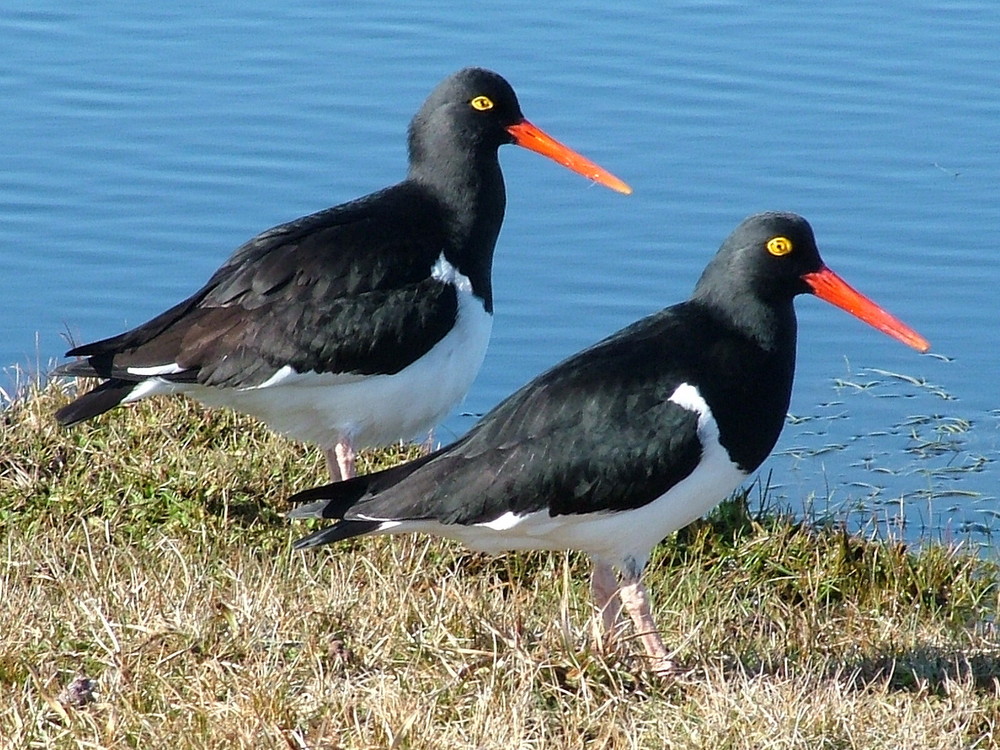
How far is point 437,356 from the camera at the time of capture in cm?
609

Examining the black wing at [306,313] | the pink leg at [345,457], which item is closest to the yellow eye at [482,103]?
the black wing at [306,313]

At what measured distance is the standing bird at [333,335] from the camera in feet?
19.2

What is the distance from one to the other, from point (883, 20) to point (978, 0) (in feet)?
2.47

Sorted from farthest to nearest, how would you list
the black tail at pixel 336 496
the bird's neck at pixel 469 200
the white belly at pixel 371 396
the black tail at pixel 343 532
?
the bird's neck at pixel 469 200, the white belly at pixel 371 396, the black tail at pixel 336 496, the black tail at pixel 343 532

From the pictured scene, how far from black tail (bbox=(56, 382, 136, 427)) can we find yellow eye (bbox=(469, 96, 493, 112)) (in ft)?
5.45

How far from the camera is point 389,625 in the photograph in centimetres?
465

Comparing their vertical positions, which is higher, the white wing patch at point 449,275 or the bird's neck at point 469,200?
the bird's neck at point 469,200

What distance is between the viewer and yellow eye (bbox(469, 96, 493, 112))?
657 centimetres

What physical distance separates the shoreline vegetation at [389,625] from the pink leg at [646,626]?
0.21 feet

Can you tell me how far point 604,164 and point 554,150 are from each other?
2761 millimetres

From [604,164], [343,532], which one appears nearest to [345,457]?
[343,532]

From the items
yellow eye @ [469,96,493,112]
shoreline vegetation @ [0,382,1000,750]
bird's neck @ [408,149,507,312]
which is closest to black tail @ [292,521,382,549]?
shoreline vegetation @ [0,382,1000,750]

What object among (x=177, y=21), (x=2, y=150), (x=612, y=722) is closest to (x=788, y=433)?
(x=612, y=722)

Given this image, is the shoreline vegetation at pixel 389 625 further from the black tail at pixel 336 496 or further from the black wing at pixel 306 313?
the black wing at pixel 306 313
